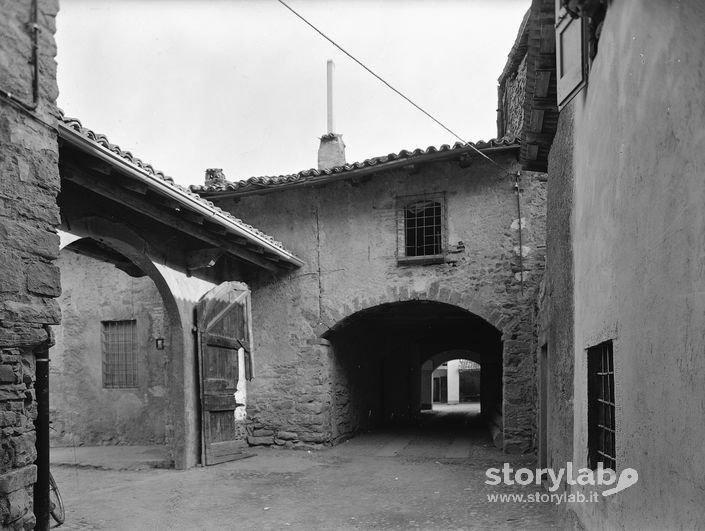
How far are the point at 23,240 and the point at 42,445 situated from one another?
1.53 meters

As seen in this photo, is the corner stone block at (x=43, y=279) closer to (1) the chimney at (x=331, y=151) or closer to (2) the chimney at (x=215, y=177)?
(2) the chimney at (x=215, y=177)

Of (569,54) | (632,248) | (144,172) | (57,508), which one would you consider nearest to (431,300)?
(144,172)

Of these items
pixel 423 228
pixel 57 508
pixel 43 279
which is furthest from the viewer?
pixel 423 228

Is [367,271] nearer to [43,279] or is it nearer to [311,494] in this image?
[311,494]

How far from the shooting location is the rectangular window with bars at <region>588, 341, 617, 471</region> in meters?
4.05

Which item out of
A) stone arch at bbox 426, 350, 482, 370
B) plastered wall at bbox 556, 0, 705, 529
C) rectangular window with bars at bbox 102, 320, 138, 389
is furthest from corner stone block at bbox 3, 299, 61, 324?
stone arch at bbox 426, 350, 482, 370

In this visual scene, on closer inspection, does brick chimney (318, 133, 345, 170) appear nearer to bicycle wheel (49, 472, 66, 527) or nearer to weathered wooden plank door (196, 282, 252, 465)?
weathered wooden plank door (196, 282, 252, 465)

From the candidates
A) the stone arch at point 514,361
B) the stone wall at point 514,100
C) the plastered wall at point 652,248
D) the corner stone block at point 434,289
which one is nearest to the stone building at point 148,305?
the corner stone block at point 434,289

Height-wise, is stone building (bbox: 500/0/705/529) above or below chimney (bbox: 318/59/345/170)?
below

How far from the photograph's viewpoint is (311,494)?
7.22m

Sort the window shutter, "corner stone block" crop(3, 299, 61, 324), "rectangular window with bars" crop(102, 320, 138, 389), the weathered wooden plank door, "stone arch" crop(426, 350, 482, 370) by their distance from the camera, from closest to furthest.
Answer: "corner stone block" crop(3, 299, 61, 324) < the window shutter < the weathered wooden plank door < "rectangular window with bars" crop(102, 320, 138, 389) < "stone arch" crop(426, 350, 482, 370)

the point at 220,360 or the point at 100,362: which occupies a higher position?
the point at 220,360

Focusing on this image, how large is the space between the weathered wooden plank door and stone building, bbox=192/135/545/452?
3.67 ft

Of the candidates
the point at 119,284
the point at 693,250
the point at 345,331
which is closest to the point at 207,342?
the point at 345,331
